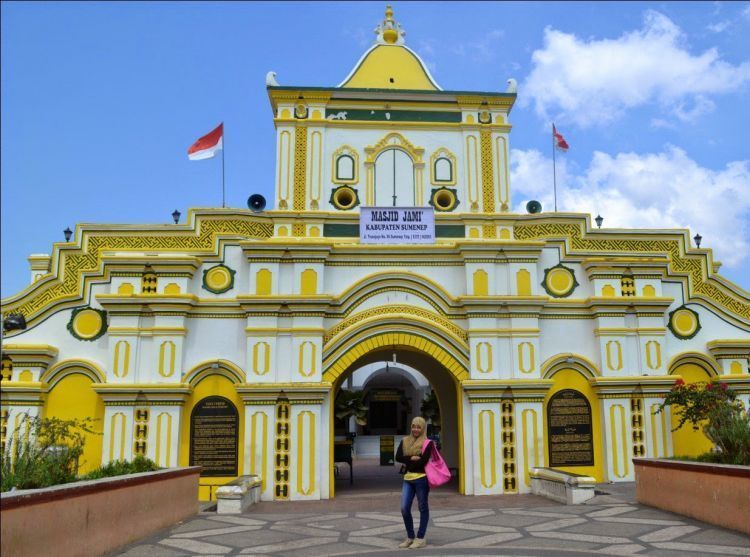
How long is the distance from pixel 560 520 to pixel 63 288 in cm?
1268

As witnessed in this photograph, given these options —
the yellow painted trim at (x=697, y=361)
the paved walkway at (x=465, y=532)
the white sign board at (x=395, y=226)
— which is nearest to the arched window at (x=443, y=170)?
the white sign board at (x=395, y=226)

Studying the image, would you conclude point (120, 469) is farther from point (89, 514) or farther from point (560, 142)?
point (560, 142)

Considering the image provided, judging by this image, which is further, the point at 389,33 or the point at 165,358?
the point at 389,33

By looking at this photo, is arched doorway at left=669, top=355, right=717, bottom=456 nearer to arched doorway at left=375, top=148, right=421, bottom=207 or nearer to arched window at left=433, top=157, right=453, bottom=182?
arched window at left=433, top=157, right=453, bottom=182

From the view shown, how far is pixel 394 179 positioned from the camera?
731 inches

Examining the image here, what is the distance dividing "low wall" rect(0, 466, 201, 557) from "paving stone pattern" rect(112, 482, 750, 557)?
309 mm

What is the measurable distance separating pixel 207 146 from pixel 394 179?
5.09 m

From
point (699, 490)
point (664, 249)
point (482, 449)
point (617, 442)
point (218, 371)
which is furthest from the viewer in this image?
point (664, 249)

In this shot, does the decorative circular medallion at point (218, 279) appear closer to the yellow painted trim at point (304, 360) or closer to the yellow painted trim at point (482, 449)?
the yellow painted trim at point (304, 360)

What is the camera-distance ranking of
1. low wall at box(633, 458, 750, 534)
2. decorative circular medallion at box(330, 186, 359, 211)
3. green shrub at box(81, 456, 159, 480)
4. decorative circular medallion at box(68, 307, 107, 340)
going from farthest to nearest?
decorative circular medallion at box(330, 186, 359, 211) < decorative circular medallion at box(68, 307, 107, 340) < green shrub at box(81, 456, 159, 480) < low wall at box(633, 458, 750, 534)

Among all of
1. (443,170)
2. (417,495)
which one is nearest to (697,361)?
(443,170)

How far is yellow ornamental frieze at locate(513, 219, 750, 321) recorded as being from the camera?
18.2 m

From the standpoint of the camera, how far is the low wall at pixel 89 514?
23.5ft

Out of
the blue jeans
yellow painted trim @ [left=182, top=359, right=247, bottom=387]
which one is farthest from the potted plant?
yellow painted trim @ [left=182, top=359, right=247, bottom=387]
